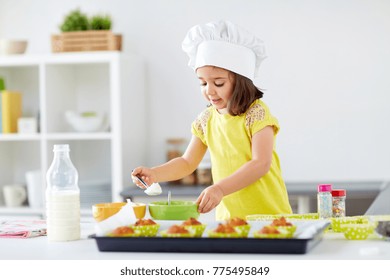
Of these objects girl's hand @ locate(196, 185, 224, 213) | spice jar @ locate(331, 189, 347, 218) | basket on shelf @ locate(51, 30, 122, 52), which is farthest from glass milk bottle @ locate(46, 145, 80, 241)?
basket on shelf @ locate(51, 30, 122, 52)

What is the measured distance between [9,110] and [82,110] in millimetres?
475

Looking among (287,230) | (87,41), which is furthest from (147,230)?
(87,41)

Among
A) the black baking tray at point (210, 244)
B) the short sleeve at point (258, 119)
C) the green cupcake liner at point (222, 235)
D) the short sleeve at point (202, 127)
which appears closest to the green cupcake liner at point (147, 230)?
the black baking tray at point (210, 244)

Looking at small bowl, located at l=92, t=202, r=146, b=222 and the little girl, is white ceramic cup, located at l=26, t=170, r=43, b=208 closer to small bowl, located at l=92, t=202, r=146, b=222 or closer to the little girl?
the little girl

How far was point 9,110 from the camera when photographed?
4.46 meters

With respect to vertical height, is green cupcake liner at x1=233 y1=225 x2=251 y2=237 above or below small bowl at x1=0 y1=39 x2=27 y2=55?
below

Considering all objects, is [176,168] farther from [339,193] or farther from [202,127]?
[339,193]

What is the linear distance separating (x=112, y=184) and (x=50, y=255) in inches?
Result: 102

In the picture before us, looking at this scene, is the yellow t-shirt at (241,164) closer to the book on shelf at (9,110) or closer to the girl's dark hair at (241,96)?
the girl's dark hair at (241,96)

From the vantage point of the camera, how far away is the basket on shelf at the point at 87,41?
170 inches

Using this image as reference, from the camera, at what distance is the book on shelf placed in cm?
445

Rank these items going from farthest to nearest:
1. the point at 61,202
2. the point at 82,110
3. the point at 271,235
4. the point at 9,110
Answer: the point at 82,110 < the point at 9,110 < the point at 61,202 < the point at 271,235

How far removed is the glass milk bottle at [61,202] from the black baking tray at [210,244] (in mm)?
233

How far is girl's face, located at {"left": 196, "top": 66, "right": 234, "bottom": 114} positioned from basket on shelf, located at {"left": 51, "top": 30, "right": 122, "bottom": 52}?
1.82 m
